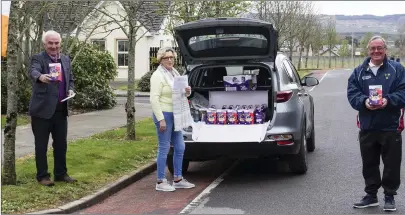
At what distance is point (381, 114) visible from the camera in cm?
609

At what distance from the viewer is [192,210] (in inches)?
251

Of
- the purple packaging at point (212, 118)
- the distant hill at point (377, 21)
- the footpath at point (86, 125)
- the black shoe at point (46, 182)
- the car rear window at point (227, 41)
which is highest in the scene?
the distant hill at point (377, 21)

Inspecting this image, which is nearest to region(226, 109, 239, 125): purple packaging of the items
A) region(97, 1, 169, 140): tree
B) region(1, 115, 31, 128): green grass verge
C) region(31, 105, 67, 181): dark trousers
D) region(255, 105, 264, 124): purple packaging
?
region(255, 105, 264, 124): purple packaging

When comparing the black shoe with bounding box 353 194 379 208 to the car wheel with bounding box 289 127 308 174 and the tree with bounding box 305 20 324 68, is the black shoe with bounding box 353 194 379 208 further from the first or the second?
the tree with bounding box 305 20 324 68

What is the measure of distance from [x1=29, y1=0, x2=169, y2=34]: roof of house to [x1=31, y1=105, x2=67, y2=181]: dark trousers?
12.5 feet

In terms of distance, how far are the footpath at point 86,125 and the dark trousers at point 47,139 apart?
7.71 ft

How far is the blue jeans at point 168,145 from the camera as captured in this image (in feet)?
24.1

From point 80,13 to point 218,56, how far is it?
18.5ft

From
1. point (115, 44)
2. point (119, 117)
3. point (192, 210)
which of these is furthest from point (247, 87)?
point (115, 44)

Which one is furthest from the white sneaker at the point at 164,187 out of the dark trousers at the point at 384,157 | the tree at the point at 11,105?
the dark trousers at the point at 384,157

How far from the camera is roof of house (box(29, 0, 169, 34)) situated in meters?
11.5

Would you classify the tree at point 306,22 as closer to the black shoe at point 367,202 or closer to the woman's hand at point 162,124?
the woman's hand at point 162,124

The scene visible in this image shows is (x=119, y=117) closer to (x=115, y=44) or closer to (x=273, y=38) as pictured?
(x=273, y=38)

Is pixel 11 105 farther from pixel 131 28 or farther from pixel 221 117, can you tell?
pixel 131 28
